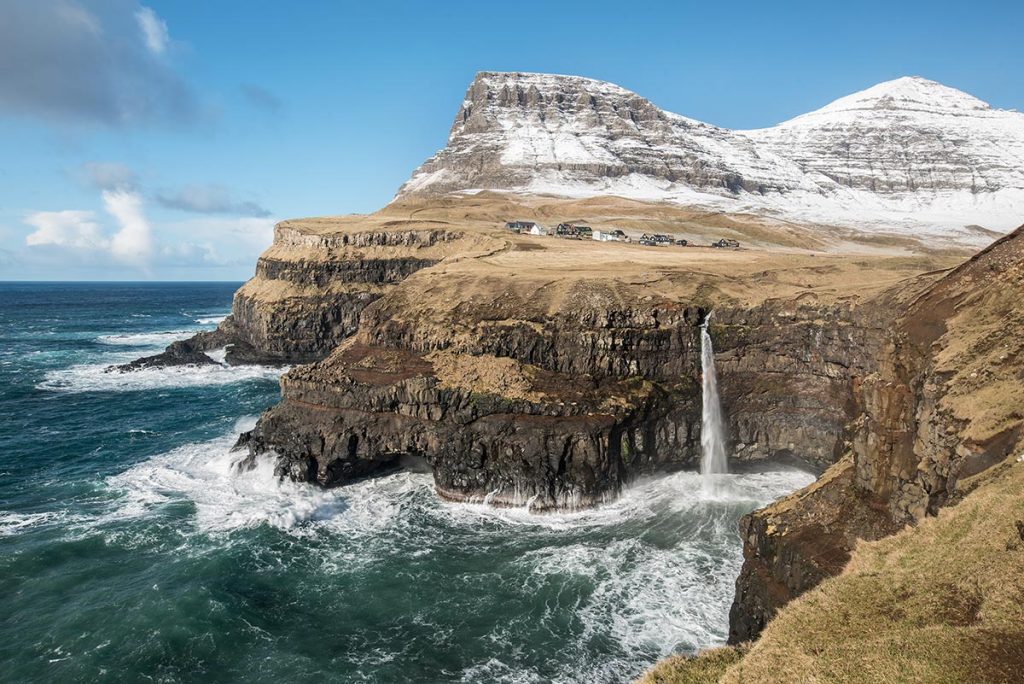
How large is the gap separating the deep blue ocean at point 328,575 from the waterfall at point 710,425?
202cm

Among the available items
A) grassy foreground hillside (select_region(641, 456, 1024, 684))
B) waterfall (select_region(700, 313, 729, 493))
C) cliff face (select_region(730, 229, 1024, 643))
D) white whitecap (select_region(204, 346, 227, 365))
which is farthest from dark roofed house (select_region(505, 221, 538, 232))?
grassy foreground hillside (select_region(641, 456, 1024, 684))

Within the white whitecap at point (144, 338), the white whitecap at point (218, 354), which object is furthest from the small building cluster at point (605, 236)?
the white whitecap at point (144, 338)

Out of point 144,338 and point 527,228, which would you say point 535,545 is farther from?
point 144,338

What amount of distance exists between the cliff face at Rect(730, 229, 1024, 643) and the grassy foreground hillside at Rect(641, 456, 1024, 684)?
179cm

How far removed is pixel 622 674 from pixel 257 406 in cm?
5766

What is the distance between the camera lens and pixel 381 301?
201 ft

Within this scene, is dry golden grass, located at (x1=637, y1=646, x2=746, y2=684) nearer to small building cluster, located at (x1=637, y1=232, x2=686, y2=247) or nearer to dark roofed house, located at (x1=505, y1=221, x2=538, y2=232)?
small building cluster, located at (x1=637, y1=232, x2=686, y2=247)

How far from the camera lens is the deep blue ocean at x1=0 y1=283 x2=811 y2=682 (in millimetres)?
27453

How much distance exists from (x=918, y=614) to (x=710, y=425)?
109 ft

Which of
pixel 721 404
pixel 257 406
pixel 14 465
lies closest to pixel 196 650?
pixel 14 465

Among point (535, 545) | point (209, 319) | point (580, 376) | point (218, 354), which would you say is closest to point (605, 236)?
point (580, 376)

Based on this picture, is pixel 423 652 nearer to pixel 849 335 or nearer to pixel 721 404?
pixel 721 404

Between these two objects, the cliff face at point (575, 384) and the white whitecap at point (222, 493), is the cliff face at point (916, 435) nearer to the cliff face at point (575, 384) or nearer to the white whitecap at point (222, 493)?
the cliff face at point (575, 384)

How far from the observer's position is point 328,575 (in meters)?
34.6
